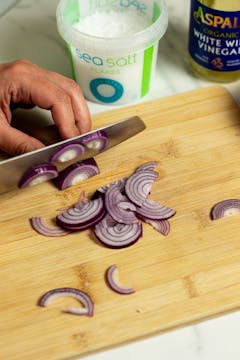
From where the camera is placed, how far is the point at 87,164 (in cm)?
131

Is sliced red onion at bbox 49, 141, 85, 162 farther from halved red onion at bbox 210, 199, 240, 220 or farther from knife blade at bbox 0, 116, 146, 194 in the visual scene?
halved red onion at bbox 210, 199, 240, 220

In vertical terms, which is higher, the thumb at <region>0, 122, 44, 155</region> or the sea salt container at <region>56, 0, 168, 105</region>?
the sea salt container at <region>56, 0, 168, 105</region>

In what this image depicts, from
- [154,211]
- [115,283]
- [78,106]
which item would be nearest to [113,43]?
[78,106]

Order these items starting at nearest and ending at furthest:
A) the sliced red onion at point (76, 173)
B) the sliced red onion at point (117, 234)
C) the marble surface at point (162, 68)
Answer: the marble surface at point (162, 68), the sliced red onion at point (117, 234), the sliced red onion at point (76, 173)

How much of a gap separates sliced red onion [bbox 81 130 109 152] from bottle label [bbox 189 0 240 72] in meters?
0.35

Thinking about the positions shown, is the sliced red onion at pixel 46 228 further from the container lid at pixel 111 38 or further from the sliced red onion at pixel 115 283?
the container lid at pixel 111 38

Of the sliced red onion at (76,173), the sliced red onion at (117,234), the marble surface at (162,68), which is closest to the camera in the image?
the marble surface at (162,68)

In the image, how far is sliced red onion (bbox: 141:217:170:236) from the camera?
3.97 feet

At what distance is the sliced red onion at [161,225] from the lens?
121 cm

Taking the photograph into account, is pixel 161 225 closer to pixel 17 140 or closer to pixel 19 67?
pixel 17 140

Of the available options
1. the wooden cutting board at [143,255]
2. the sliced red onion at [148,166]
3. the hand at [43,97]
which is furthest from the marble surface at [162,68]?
the sliced red onion at [148,166]

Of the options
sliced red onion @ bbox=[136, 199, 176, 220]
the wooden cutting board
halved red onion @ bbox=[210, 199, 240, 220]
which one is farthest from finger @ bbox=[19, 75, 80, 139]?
halved red onion @ bbox=[210, 199, 240, 220]

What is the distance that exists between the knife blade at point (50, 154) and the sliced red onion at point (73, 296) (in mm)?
253

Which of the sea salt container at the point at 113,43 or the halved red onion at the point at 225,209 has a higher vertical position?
Answer: the sea salt container at the point at 113,43
